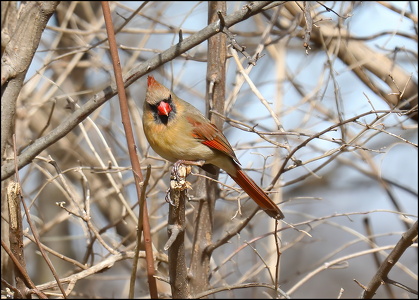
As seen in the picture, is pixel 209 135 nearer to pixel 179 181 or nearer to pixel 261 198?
pixel 261 198

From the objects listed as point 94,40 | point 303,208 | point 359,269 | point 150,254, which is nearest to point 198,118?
point 150,254

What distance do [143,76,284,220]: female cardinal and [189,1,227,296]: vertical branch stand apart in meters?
0.09

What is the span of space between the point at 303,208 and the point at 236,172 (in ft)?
9.76

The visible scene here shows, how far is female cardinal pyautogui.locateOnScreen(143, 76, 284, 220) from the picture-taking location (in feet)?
8.10

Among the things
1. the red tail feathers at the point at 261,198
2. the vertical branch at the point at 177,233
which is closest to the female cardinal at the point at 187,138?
the red tail feathers at the point at 261,198

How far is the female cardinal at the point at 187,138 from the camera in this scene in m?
2.47

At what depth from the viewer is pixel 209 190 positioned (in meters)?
2.50

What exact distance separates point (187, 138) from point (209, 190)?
0.73ft

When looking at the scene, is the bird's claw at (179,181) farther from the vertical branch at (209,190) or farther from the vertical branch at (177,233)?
the vertical branch at (209,190)

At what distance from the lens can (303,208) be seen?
544 centimetres

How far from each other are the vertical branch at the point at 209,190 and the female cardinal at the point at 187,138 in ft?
0.31

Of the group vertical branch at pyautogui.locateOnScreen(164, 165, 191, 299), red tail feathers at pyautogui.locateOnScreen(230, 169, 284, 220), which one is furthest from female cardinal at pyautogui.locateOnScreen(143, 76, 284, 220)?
vertical branch at pyautogui.locateOnScreen(164, 165, 191, 299)

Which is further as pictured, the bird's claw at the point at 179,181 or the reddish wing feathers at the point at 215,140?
the reddish wing feathers at the point at 215,140

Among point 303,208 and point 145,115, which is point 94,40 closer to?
point 145,115
